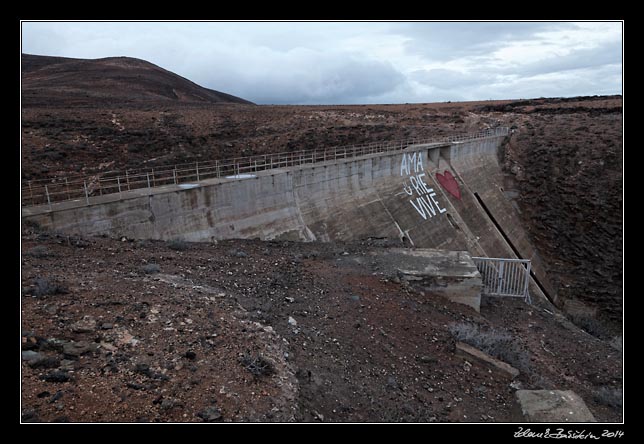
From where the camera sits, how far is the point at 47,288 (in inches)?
295

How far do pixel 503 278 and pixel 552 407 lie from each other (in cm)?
845

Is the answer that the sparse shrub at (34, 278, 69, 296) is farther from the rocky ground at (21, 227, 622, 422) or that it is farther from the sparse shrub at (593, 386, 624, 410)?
the sparse shrub at (593, 386, 624, 410)

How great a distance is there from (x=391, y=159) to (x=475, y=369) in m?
17.1

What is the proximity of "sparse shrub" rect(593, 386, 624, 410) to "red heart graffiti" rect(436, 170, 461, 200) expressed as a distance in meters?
20.0

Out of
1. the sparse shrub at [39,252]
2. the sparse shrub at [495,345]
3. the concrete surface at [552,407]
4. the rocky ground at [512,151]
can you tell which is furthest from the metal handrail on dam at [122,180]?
the concrete surface at [552,407]

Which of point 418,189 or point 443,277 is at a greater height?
point 418,189

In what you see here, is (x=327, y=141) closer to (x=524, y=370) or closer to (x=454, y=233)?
(x=454, y=233)

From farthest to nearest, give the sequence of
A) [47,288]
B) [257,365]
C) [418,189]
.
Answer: [418,189] → [47,288] → [257,365]

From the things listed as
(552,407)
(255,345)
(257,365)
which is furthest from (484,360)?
(257,365)

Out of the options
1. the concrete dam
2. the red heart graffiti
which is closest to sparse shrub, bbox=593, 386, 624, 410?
the concrete dam

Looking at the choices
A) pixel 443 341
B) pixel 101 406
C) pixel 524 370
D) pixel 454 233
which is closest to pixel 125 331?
pixel 101 406

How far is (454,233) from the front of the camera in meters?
25.4

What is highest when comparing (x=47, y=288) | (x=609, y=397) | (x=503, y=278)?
(x=47, y=288)

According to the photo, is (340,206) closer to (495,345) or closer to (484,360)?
(495,345)
